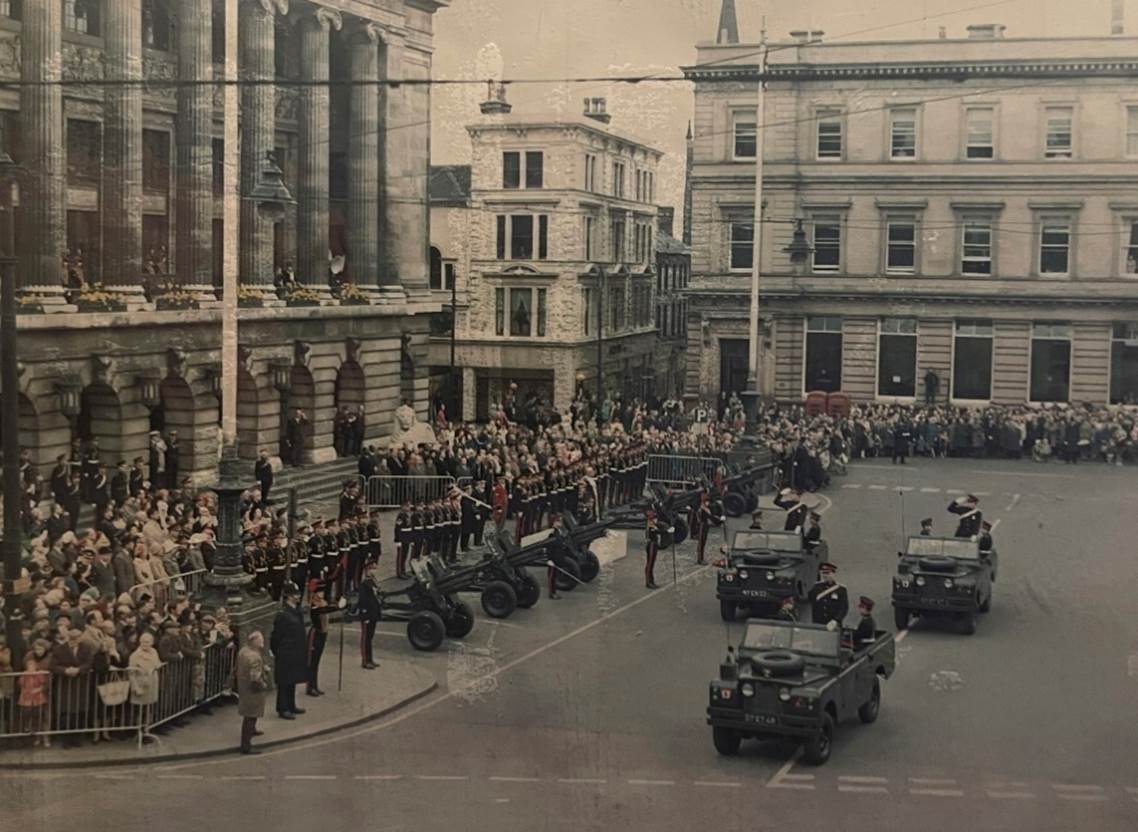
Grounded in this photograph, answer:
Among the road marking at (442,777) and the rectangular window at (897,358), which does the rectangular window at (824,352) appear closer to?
the rectangular window at (897,358)

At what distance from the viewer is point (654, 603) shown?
26.9m

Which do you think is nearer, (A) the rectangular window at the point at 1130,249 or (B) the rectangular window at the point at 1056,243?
(A) the rectangular window at the point at 1130,249

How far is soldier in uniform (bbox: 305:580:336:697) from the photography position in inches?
790

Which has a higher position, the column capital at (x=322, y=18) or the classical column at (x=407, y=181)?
the column capital at (x=322, y=18)

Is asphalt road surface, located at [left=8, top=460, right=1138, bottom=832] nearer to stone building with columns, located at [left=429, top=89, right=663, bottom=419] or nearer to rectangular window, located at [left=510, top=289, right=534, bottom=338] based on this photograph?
rectangular window, located at [left=510, top=289, right=534, bottom=338]

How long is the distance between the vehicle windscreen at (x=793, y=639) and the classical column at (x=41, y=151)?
1491 centimetres

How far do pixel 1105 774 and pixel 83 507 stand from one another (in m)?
17.7

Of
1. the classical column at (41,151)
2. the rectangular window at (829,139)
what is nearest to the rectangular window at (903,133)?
the rectangular window at (829,139)

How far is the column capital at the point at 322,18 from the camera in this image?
38219 millimetres

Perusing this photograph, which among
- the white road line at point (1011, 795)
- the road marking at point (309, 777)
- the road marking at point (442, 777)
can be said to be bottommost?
the road marking at point (309, 777)

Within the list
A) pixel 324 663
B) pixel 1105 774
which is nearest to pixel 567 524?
pixel 324 663

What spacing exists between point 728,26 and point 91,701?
26.5m

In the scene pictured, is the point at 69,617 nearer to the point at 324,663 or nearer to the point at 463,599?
the point at 324,663

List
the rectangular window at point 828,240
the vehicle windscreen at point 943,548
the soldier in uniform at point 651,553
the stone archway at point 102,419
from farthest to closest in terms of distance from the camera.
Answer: the rectangular window at point 828,240, the stone archway at point 102,419, the soldier in uniform at point 651,553, the vehicle windscreen at point 943,548
